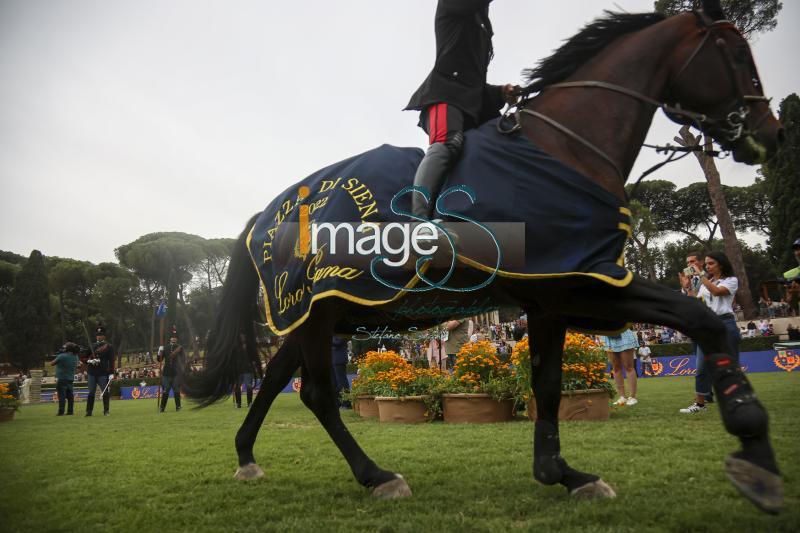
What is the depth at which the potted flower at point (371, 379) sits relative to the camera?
32.2 feet

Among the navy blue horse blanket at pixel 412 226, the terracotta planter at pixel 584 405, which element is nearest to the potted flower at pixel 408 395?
the terracotta planter at pixel 584 405

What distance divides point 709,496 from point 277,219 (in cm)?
357

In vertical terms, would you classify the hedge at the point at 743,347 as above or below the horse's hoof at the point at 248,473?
above

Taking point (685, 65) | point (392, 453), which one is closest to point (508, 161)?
point (685, 65)

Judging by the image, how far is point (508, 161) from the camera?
3.24m

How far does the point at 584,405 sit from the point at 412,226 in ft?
17.8

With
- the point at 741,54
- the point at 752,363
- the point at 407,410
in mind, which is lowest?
the point at 407,410

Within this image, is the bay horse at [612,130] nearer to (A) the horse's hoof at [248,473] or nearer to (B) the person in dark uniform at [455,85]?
(B) the person in dark uniform at [455,85]

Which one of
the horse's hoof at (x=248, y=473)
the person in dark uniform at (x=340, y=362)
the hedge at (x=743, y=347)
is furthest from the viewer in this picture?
the hedge at (x=743, y=347)

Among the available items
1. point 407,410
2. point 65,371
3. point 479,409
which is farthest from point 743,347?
point 65,371

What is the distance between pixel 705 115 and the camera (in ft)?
11.1

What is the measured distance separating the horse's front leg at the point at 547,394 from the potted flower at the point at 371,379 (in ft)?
20.1

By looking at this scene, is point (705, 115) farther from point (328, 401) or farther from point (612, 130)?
point (328, 401)

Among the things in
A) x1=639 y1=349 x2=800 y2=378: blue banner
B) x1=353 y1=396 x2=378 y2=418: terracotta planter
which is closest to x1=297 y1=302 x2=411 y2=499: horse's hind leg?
x1=353 y1=396 x2=378 y2=418: terracotta planter
